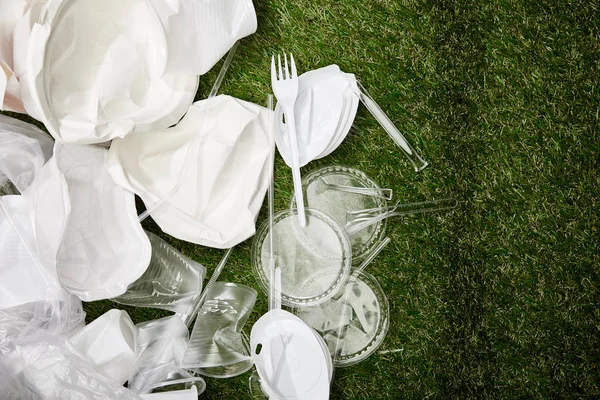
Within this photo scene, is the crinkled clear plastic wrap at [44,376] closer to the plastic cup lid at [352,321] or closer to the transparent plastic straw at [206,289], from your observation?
the transparent plastic straw at [206,289]

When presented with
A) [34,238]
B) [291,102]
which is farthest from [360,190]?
[34,238]

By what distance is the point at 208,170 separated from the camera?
1.23 meters

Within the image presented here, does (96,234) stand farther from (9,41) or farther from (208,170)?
(9,41)

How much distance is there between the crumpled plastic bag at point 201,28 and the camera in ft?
3.73

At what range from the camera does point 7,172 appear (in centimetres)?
113

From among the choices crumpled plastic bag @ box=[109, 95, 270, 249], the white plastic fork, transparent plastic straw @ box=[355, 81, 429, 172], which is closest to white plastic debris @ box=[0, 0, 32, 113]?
crumpled plastic bag @ box=[109, 95, 270, 249]

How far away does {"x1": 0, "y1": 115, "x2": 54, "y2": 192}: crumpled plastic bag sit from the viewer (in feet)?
3.74

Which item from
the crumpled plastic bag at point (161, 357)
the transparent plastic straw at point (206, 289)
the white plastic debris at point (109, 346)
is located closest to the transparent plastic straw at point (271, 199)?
the transparent plastic straw at point (206, 289)

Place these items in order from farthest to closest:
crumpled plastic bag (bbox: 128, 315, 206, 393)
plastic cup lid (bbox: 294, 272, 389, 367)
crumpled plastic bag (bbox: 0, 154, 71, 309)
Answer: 1. plastic cup lid (bbox: 294, 272, 389, 367)
2. crumpled plastic bag (bbox: 128, 315, 206, 393)
3. crumpled plastic bag (bbox: 0, 154, 71, 309)

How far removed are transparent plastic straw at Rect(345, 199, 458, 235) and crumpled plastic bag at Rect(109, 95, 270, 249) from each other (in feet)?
0.83

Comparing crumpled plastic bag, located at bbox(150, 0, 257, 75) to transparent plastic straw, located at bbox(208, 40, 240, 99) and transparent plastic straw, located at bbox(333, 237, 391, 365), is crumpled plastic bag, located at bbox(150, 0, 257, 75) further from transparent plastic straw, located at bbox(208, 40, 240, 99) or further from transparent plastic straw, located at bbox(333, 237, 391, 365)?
transparent plastic straw, located at bbox(333, 237, 391, 365)

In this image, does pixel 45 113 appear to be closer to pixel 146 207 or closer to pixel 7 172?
pixel 7 172

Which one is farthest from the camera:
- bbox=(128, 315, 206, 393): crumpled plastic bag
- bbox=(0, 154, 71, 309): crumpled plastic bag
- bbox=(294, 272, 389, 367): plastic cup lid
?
bbox=(294, 272, 389, 367): plastic cup lid

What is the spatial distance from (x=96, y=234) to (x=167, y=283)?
0.23 meters
